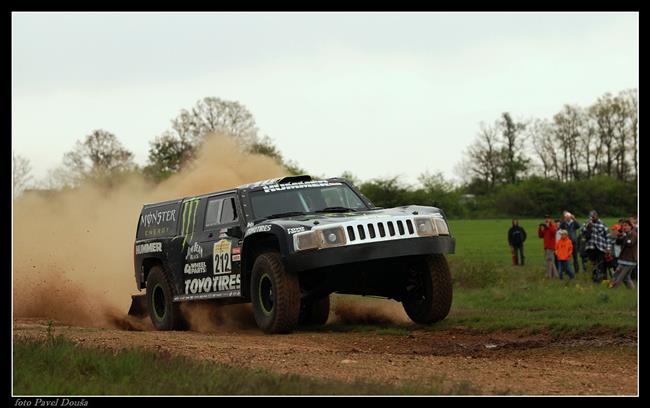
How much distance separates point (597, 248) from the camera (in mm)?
25188

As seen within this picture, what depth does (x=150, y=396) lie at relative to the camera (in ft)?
28.2

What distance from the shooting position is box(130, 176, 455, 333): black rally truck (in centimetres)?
1396

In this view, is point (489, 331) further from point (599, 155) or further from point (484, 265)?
point (599, 155)

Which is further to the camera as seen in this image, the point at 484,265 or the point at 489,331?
the point at 484,265

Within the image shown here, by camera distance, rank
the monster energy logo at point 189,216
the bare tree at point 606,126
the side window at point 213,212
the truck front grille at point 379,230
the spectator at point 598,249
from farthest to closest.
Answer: the bare tree at point 606,126 → the spectator at point 598,249 → the monster energy logo at point 189,216 → the side window at point 213,212 → the truck front grille at point 379,230

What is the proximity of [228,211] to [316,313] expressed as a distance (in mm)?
2394

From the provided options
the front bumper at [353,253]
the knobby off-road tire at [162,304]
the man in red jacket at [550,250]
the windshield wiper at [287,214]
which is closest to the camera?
the front bumper at [353,253]

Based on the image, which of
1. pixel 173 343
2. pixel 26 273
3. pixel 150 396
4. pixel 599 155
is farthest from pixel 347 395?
pixel 599 155

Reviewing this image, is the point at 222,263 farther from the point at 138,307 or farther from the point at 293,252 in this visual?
the point at 138,307

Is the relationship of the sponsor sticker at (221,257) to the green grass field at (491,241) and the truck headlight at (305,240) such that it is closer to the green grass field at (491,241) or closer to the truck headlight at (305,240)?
the truck headlight at (305,240)

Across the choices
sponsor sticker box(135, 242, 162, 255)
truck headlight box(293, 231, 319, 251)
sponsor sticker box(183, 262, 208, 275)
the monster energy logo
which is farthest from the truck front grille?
sponsor sticker box(135, 242, 162, 255)

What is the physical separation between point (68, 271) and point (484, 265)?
10047 mm

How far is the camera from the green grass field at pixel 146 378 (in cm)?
881
